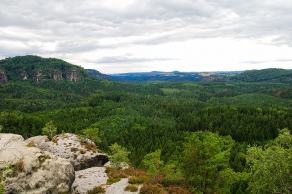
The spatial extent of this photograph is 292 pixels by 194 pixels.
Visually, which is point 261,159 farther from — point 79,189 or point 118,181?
point 79,189

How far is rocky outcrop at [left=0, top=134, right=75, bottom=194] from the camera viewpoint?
4206 cm

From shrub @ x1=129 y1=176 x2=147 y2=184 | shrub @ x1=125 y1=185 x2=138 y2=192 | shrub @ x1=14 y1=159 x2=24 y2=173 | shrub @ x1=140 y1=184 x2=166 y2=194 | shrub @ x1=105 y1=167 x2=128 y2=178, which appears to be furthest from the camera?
shrub @ x1=105 y1=167 x2=128 y2=178

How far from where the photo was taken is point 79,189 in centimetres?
4788

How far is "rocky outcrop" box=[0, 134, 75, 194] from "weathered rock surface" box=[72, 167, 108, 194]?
2.05 m

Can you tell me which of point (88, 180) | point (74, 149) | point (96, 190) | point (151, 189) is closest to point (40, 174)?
point (96, 190)

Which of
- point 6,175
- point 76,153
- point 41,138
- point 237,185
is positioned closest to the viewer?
point 6,175

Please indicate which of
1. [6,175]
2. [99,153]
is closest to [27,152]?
[6,175]

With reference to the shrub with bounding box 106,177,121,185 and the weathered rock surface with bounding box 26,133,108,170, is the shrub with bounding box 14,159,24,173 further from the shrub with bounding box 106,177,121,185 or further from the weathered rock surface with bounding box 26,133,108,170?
the weathered rock surface with bounding box 26,133,108,170

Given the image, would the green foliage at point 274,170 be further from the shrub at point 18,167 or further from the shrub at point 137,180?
the shrub at point 18,167

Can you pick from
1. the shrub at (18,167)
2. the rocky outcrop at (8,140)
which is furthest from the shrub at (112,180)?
the rocky outcrop at (8,140)

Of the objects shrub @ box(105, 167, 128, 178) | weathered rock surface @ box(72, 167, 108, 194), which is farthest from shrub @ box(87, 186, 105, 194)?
shrub @ box(105, 167, 128, 178)

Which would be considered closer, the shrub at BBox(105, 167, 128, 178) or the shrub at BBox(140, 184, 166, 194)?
the shrub at BBox(140, 184, 166, 194)

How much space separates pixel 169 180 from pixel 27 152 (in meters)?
19.8

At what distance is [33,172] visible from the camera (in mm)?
43312
